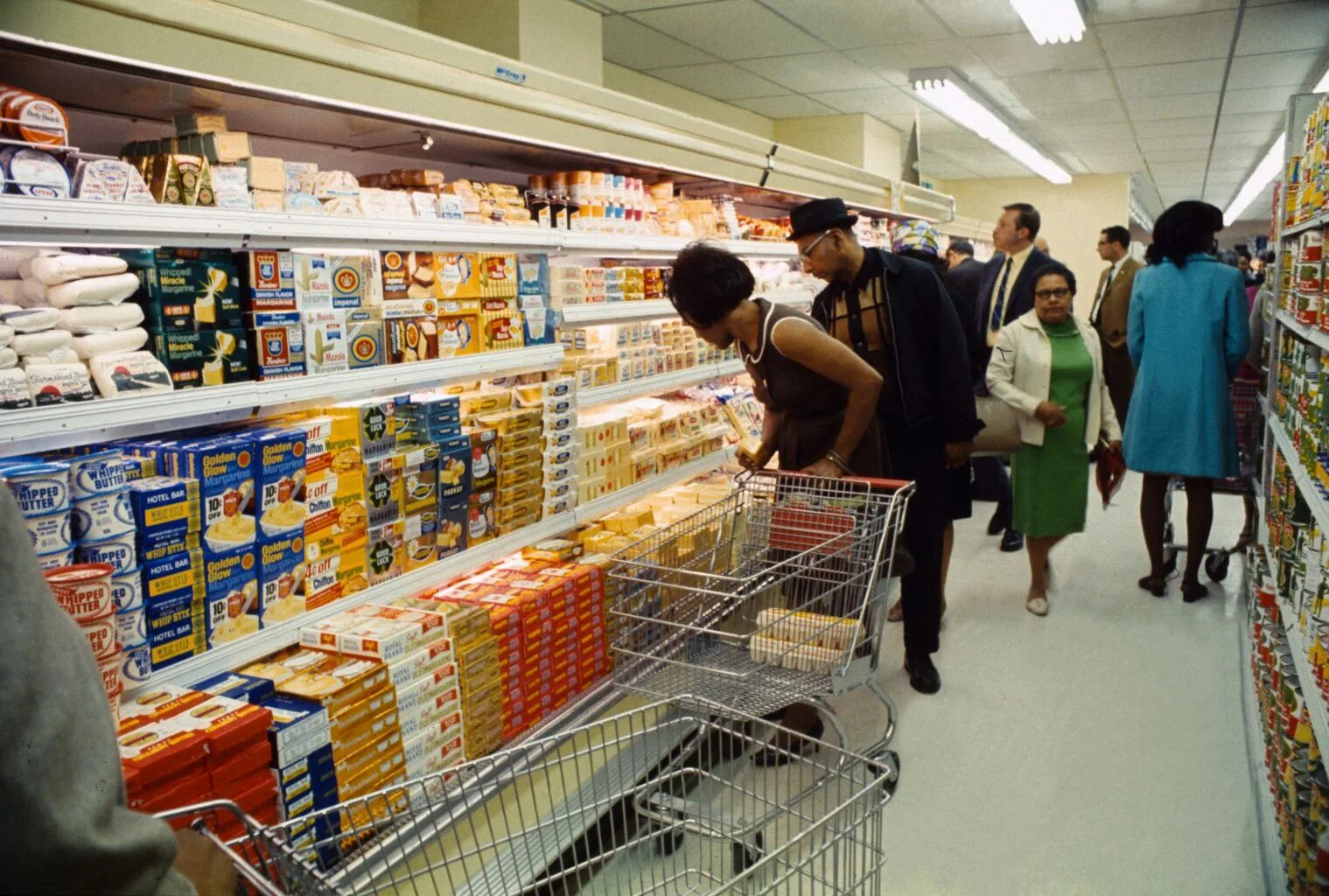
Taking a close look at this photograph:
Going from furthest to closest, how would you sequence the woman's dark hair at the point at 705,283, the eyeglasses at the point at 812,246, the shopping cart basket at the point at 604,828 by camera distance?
the eyeglasses at the point at 812,246 < the woman's dark hair at the point at 705,283 < the shopping cart basket at the point at 604,828

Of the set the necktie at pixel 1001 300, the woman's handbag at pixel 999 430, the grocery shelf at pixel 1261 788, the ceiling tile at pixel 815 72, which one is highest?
the ceiling tile at pixel 815 72

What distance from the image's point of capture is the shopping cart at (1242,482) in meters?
5.27

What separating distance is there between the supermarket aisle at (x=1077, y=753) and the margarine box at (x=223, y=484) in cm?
203

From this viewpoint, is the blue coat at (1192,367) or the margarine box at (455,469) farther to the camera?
the blue coat at (1192,367)

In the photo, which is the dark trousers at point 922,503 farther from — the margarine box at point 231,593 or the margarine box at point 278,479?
the margarine box at point 231,593

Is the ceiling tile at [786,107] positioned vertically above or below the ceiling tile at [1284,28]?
below

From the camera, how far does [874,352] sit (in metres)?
3.73

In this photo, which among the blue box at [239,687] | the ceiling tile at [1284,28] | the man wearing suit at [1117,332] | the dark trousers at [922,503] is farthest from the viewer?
the man wearing suit at [1117,332]

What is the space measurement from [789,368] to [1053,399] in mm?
2125

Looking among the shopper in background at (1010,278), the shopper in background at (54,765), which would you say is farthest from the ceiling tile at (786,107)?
the shopper in background at (54,765)

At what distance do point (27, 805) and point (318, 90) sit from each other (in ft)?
6.17

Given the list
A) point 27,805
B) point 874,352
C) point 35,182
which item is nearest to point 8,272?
point 35,182

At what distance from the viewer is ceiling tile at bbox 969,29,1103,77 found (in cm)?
634

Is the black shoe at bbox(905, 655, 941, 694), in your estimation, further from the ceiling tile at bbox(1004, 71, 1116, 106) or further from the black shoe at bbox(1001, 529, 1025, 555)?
the ceiling tile at bbox(1004, 71, 1116, 106)
